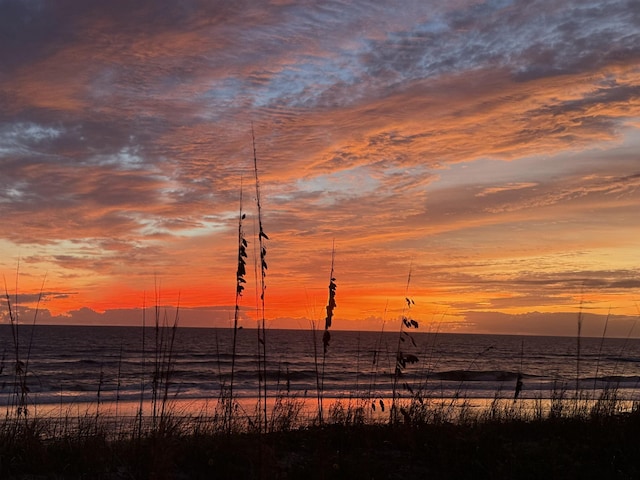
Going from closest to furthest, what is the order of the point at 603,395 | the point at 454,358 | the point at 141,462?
the point at 141,462 → the point at 603,395 → the point at 454,358

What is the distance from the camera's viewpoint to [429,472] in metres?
5.84

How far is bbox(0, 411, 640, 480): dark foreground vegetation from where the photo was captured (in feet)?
17.7

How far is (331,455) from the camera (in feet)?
19.7

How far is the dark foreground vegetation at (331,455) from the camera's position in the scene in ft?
17.7

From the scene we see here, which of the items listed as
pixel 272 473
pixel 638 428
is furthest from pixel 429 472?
pixel 638 428

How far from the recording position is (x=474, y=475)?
5680 mm

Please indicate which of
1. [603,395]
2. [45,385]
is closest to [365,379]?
[45,385]

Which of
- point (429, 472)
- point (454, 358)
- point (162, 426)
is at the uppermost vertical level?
point (162, 426)

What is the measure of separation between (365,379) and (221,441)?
31517mm

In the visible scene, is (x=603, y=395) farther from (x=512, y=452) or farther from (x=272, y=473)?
(x=272, y=473)

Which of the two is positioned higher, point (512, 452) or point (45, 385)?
point (512, 452)

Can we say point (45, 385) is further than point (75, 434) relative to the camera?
Yes

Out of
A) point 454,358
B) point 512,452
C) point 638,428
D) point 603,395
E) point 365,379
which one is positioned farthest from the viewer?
point 454,358

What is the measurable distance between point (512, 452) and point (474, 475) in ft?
2.12
